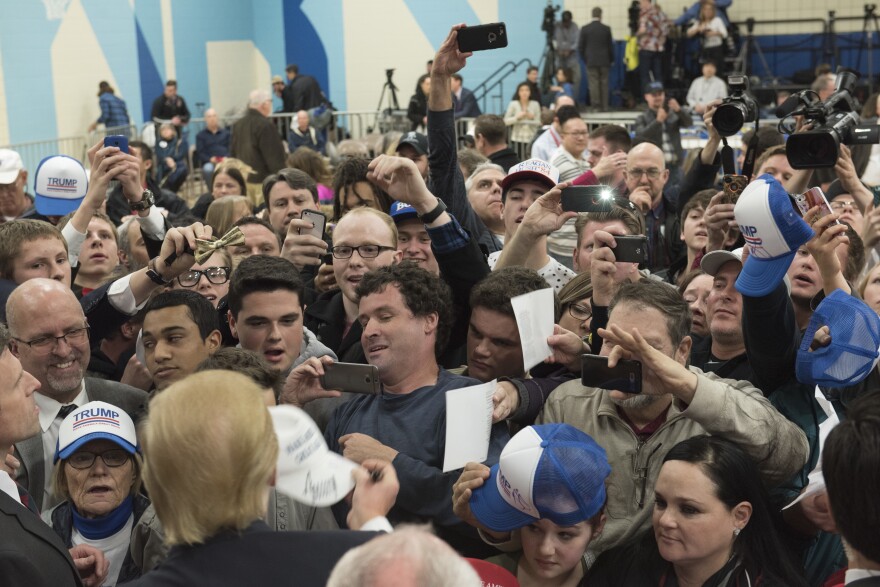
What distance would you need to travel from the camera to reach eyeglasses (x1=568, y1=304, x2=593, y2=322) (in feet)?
12.3

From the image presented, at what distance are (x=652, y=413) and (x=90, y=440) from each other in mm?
1655

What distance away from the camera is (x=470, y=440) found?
2.77 m

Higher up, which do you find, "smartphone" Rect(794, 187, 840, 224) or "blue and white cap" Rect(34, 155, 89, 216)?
"blue and white cap" Rect(34, 155, 89, 216)

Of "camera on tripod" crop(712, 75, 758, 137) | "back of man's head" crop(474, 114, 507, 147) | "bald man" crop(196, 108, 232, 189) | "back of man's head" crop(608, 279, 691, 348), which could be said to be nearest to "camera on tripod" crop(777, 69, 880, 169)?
"camera on tripod" crop(712, 75, 758, 137)

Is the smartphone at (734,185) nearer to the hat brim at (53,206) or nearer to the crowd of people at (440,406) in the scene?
the crowd of people at (440,406)

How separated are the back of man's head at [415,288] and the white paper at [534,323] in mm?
254

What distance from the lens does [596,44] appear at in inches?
667

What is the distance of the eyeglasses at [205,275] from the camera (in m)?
4.23

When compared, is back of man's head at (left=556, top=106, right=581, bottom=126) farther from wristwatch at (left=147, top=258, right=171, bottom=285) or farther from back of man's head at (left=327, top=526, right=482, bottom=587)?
back of man's head at (left=327, top=526, right=482, bottom=587)

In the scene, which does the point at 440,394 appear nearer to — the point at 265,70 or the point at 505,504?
the point at 505,504

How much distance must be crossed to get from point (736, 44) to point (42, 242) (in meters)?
15.4

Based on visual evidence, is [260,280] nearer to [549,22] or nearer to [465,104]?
[465,104]

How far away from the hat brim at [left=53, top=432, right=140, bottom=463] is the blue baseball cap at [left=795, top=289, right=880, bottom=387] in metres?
1.99

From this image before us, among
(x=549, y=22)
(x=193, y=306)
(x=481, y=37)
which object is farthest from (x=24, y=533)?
(x=549, y=22)
